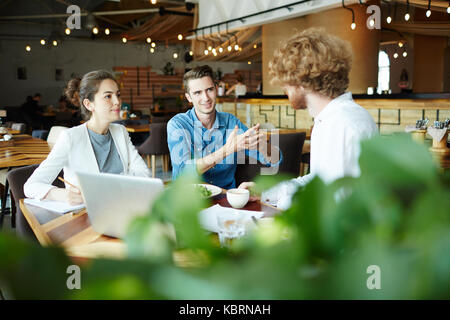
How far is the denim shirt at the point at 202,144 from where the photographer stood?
8.46 feet

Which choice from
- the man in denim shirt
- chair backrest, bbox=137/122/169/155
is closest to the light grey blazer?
the man in denim shirt

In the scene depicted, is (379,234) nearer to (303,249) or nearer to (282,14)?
(303,249)

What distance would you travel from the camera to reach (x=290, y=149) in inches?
135

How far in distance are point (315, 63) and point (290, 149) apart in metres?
1.80

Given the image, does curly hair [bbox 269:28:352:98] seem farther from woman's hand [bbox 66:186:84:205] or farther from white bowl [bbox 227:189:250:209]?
woman's hand [bbox 66:186:84:205]

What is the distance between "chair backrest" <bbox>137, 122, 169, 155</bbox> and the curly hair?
4.12m

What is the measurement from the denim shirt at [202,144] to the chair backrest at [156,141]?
304 centimetres

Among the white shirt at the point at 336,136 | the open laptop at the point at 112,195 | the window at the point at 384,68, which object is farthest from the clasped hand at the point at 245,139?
the window at the point at 384,68

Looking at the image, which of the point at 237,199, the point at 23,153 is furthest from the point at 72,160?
the point at 23,153

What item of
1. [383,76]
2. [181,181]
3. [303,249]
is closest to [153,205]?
[181,181]

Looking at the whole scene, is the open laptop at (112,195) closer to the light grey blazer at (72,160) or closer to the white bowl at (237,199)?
the white bowl at (237,199)

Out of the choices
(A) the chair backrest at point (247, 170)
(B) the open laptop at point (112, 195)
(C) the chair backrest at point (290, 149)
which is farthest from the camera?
(C) the chair backrest at point (290, 149)

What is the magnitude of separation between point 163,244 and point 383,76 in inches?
701

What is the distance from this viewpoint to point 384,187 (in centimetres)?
37
